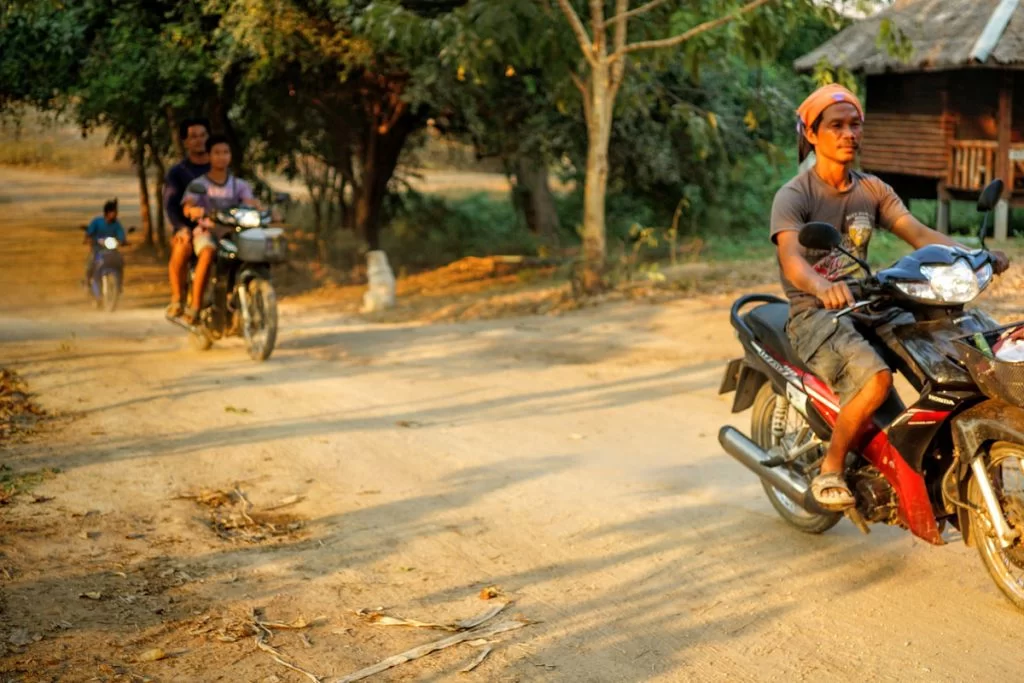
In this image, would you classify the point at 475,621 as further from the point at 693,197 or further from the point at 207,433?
the point at 693,197

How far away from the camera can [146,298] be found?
20.1 metres

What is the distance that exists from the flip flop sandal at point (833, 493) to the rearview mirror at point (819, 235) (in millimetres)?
1034

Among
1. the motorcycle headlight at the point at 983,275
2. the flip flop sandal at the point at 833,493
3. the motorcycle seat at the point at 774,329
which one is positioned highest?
the motorcycle headlight at the point at 983,275

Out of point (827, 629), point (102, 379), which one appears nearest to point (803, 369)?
point (827, 629)

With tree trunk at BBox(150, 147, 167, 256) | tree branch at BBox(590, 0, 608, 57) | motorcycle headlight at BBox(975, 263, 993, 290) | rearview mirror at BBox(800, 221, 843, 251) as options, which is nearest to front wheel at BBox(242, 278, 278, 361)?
tree branch at BBox(590, 0, 608, 57)

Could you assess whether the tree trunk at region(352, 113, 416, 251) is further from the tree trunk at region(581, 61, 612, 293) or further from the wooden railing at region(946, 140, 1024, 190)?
the wooden railing at region(946, 140, 1024, 190)

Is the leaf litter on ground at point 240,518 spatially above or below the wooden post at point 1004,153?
below

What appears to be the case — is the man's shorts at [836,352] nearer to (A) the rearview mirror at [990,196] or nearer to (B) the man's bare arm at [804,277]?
(B) the man's bare arm at [804,277]

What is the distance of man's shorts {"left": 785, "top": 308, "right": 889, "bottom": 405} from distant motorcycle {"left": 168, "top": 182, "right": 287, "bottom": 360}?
5.86m

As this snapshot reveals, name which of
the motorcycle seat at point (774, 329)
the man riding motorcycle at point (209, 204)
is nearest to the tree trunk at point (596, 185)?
the man riding motorcycle at point (209, 204)

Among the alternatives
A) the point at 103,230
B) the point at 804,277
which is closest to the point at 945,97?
the point at 103,230

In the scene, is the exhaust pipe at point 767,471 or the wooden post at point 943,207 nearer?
the exhaust pipe at point 767,471

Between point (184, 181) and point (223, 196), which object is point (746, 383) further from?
point (184, 181)

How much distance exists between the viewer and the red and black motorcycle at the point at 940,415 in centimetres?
437
